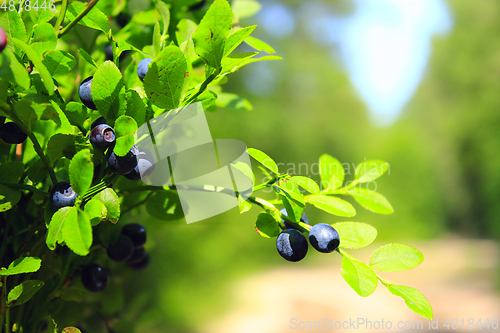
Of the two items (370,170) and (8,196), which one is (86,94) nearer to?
(8,196)

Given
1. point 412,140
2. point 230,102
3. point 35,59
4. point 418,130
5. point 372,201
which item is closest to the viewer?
point 35,59

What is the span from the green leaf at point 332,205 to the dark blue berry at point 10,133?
22cm

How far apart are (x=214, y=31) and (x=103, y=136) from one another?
0.09 metres

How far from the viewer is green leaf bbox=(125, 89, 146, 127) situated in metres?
0.19

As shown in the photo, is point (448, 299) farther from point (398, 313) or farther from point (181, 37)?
point (181, 37)

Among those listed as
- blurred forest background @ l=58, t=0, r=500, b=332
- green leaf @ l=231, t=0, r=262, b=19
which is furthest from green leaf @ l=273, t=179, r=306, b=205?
blurred forest background @ l=58, t=0, r=500, b=332

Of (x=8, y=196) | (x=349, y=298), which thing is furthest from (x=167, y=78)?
(x=349, y=298)

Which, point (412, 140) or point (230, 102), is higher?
point (230, 102)

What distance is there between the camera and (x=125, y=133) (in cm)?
17

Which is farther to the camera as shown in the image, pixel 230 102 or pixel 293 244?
pixel 230 102

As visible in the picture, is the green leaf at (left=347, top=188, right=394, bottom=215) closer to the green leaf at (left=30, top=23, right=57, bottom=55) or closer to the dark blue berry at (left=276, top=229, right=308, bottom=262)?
the dark blue berry at (left=276, top=229, right=308, bottom=262)

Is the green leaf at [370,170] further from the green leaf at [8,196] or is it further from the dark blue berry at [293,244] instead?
the green leaf at [8,196]

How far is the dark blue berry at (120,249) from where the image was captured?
0.28 m

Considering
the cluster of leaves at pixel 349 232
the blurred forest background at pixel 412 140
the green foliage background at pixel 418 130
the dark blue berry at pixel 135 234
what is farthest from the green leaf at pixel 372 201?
the green foliage background at pixel 418 130
